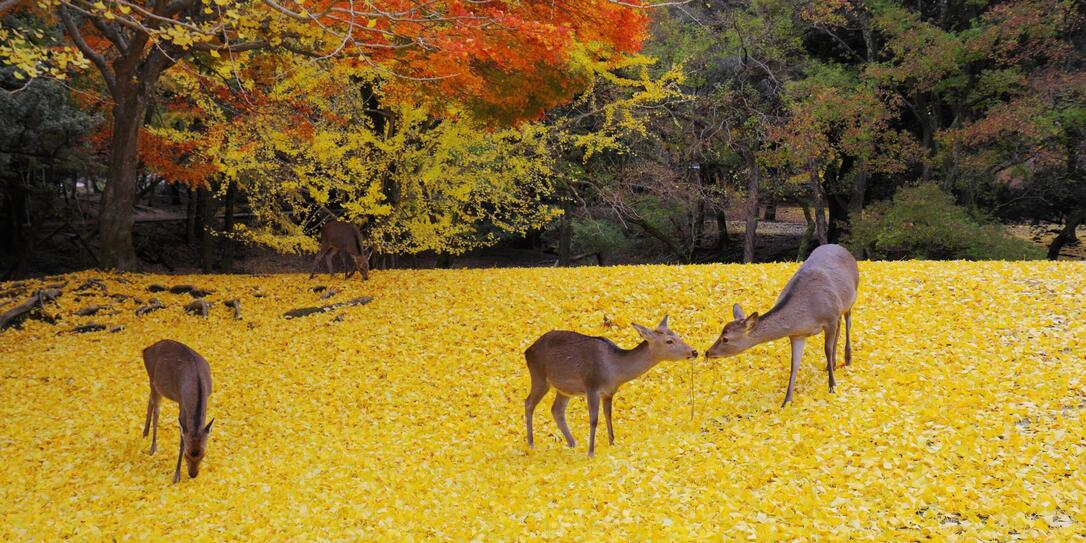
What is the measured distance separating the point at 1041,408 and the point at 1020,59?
54.9ft

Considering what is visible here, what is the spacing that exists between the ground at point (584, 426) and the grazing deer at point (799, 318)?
26.4 inches

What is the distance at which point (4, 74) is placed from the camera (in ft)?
57.6

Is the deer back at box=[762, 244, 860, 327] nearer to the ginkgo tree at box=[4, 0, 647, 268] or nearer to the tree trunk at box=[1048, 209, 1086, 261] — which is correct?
the ginkgo tree at box=[4, 0, 647, 268]

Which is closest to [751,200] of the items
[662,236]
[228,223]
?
[662,236]

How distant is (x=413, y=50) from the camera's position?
12922 millimetres

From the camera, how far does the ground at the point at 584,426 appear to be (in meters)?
5.67

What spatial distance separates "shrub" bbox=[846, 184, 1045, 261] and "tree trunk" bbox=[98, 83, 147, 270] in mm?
18843

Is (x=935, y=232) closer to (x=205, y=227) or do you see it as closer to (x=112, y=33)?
(x=112, y=33)

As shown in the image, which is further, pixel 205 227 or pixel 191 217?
pixel 191 217

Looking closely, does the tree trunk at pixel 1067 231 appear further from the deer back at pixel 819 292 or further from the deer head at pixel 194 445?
the deer head at pixel 194 445

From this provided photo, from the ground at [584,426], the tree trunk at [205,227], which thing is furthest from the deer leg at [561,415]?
the tree trunk at [205,227]

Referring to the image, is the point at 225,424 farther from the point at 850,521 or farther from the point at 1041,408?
the point at 1041,408

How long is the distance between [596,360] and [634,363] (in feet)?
1.20

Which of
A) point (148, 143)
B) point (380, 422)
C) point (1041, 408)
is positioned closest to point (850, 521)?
point (1041, 408)
